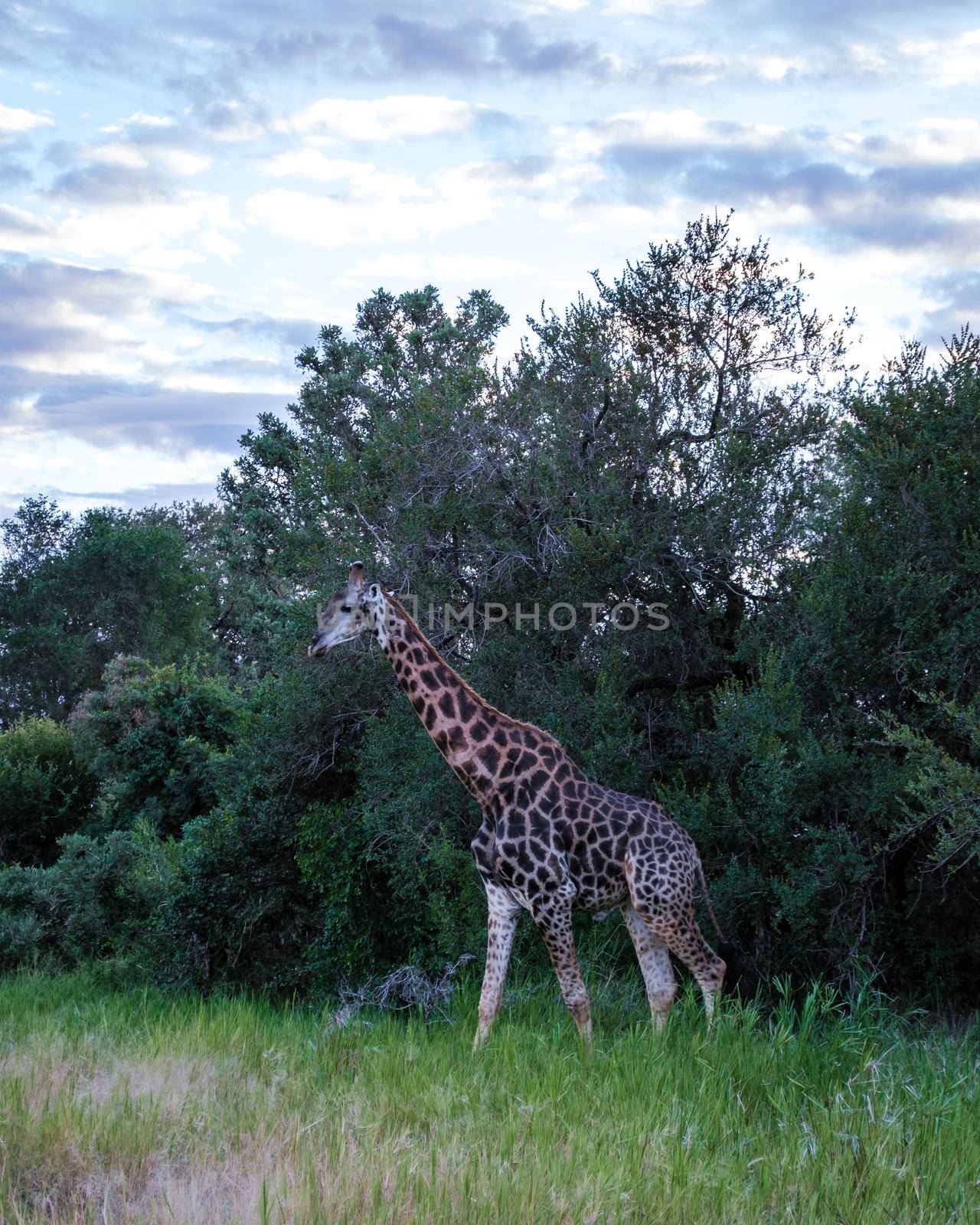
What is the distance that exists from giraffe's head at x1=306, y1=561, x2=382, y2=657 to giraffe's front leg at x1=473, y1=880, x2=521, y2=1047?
6.24 ft

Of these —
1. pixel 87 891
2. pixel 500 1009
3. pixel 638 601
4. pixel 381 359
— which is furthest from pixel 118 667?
pixel 500 1009

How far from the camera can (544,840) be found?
7.45 m

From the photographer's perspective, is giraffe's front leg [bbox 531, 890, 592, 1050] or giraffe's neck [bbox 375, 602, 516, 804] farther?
giraffe's neck [bbox 375, 602, 516, 804]

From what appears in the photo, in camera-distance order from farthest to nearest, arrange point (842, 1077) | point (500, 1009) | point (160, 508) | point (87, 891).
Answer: point (160, 508) < point (87, 891) < point (500, 1009) < point (842, 1077)

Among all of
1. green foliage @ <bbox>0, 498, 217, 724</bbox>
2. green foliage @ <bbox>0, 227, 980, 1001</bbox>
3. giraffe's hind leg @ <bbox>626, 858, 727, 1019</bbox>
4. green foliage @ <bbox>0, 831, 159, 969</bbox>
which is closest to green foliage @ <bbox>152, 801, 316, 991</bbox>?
green foliage @ <bbox>0, 227, 980, 1001</bbox>

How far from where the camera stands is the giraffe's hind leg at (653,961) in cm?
772

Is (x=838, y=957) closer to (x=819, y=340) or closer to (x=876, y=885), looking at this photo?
(x=876, y=885)

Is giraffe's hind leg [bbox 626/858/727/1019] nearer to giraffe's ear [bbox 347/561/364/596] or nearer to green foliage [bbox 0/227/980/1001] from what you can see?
green foliage [bbox 0/227/980/1001]

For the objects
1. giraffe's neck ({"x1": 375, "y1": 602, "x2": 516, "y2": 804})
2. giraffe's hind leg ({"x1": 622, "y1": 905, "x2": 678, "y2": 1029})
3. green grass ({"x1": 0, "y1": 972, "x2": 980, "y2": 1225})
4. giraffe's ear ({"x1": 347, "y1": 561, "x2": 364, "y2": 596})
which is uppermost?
giraffe's ear ({"x1": 347, "y1": 561, "x2": 364, "y2": 596})

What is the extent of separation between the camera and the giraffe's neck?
25.4ft

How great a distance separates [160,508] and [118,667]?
27236mm

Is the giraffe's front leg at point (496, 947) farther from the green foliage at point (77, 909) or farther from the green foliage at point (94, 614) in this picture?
the green foliage at point (94, 614)

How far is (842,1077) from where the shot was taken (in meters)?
6.39

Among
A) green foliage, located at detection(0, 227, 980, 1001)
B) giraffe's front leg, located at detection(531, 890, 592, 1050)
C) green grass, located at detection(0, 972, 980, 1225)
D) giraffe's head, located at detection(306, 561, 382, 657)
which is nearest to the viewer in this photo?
green grass, located at detection(0, 972, 980, 1225)
